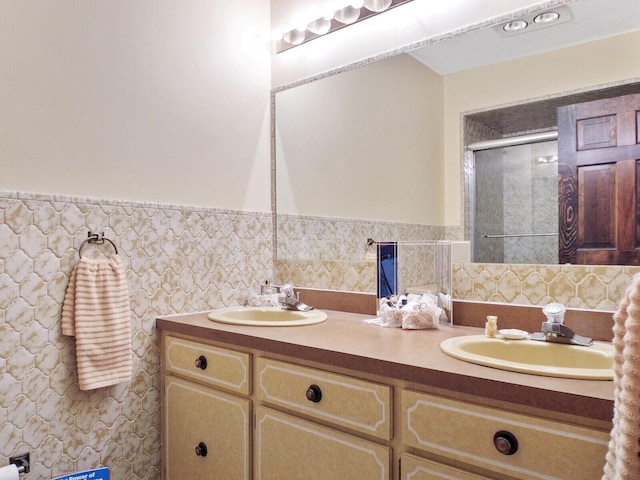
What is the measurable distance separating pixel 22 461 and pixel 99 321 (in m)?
0.48

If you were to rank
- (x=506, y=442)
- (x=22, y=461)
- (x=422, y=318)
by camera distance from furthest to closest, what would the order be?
(x=422, y=318), (x=22, y=461), (x=506, y=442)

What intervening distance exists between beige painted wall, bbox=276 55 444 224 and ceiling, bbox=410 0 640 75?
78 millimetres

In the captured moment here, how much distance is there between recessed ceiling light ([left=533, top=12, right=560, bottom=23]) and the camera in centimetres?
148

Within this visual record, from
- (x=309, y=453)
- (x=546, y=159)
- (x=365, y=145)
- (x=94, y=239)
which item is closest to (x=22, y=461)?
(x=94, y=239)

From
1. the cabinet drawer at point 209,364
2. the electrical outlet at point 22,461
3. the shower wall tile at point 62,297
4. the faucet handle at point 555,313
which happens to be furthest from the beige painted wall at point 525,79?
the electrical outlet at point 22,461

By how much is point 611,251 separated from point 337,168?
1.15m

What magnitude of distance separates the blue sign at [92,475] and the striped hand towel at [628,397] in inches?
60.5

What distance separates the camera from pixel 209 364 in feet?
5.43

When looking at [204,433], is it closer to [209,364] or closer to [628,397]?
[209,364]

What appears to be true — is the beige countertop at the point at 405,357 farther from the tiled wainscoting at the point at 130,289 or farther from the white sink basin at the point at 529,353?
the tiled wainscoting at the point at 130,289

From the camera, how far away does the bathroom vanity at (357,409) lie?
931 millimetres

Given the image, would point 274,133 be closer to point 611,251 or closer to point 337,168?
point 337,168

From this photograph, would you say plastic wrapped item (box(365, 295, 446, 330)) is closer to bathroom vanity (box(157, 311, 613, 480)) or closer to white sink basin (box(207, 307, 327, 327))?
bathroom vanity (box(157, 311, 613, 480))

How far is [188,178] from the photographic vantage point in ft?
6.36
